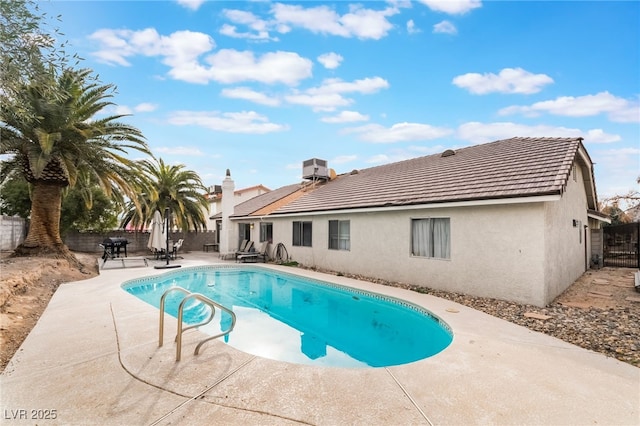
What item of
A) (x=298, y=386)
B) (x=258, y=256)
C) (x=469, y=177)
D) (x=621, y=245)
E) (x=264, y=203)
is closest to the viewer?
(x=298, y=386)

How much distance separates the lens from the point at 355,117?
19.6m

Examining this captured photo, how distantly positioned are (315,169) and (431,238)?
12.6 meters

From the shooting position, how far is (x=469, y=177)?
36.5 ft

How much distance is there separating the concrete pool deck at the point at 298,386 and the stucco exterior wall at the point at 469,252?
3.01 m

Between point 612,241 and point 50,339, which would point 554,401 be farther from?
point 612,241

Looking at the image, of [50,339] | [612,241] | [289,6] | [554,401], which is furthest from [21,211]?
[612,241]

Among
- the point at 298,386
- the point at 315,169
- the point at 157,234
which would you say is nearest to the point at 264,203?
the point at 315,169

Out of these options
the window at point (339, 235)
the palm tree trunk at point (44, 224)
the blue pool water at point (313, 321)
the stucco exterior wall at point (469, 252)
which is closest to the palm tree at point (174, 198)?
the palm tree trunk at point (44, 224)

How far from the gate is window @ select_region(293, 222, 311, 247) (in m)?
15.9

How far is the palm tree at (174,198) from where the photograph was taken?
71.4 ft

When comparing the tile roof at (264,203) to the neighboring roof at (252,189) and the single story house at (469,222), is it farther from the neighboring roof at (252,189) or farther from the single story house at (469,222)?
the neighboring roof at (252,189)

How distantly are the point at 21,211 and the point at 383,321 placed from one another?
23520mm

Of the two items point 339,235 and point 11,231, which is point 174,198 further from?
point 339,235

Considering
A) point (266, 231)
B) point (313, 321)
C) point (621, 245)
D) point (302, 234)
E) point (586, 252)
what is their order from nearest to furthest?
point (313, 321) → point (586, 252) → point (302, 234) → point (621, 245) → point (266, 231)
